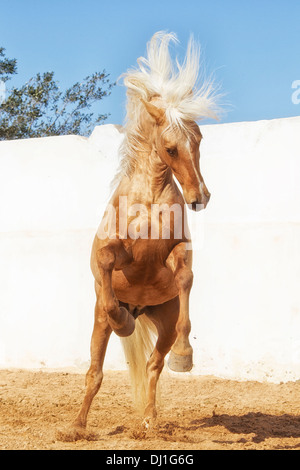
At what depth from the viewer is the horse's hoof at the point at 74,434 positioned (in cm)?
463

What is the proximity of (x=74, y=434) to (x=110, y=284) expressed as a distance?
123 cm

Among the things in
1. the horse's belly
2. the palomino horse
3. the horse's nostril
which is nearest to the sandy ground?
the palomino horse

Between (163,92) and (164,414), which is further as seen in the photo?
(164,414)

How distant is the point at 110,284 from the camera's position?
13.8 ft

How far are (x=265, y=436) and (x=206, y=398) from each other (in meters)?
Result: 1.72

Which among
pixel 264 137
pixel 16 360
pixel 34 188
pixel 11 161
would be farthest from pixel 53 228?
pixel 264 137

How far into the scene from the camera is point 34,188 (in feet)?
28.1

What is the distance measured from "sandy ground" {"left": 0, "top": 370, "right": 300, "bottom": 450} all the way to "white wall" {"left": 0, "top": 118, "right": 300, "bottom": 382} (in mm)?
339

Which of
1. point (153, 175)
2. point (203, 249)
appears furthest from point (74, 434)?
point (203, 249)

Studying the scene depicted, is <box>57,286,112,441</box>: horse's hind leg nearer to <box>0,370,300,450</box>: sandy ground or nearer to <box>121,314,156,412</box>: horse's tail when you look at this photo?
<box>0,370,300,450</box>: sandy ground

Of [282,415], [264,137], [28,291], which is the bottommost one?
[282,415]

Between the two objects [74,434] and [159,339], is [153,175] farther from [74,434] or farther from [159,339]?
[74,434]

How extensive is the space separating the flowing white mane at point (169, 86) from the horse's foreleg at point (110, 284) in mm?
901

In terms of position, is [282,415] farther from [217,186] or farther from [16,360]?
[16,360]
